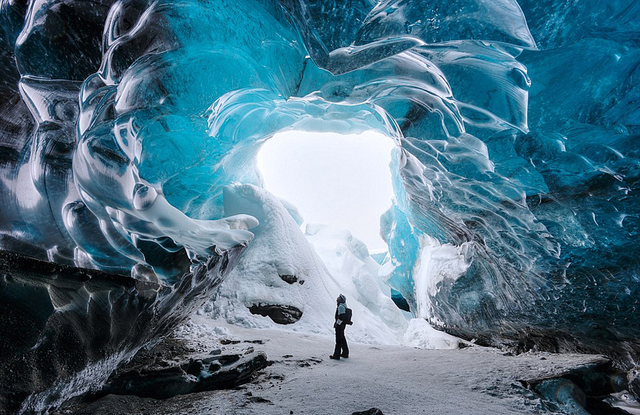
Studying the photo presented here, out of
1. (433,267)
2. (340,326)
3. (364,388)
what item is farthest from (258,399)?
(433,267)

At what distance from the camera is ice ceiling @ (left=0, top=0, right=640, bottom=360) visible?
1865 millimetres

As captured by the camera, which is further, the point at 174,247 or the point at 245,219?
the point at 245,219

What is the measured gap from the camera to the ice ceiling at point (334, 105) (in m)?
1.87

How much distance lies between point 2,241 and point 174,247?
0.98 metres

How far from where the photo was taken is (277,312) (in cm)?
719

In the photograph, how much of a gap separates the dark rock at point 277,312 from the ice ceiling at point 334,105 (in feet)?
12.4

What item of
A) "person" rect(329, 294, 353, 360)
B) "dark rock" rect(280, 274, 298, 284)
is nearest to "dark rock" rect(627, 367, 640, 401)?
"person" rect(329, 294, 353, 360)

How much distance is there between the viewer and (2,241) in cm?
164

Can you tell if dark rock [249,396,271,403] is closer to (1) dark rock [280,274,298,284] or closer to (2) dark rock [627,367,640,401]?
(2) dark rock [627,367,640,401]

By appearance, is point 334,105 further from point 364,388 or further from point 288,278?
point 288,278

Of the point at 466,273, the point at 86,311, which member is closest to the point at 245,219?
the point at 86,311

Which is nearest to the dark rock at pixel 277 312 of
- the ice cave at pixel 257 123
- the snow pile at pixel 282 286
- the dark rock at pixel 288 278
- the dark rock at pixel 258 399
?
the snow pile at pixel 282 286

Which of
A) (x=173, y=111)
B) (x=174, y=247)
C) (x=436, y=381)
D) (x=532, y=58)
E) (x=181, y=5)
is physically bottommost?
(x=436, y=381)

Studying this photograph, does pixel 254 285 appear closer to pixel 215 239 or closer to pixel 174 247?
pixel 215 239
